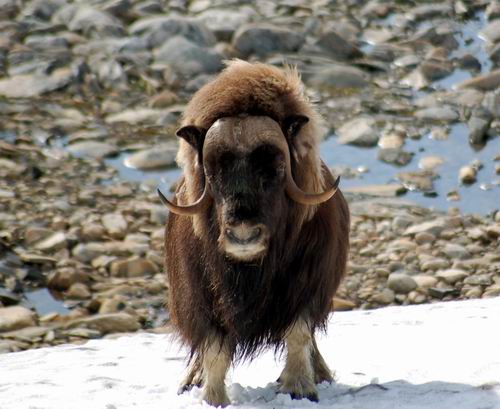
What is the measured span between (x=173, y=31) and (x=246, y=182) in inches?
306

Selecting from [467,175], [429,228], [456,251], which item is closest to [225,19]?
[467,175]

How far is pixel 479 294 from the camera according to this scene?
21.2 feet

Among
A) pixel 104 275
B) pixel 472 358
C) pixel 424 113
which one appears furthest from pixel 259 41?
pixel 472 358

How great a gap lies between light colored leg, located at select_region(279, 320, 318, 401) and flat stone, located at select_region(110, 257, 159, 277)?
322 centimetres

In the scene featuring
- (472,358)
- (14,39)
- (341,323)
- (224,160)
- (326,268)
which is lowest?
(14,39)

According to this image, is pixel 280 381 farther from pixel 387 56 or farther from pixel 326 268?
Result: pixel 387 56

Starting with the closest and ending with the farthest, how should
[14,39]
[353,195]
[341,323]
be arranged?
[341,323] → [353,195] → [14,39]

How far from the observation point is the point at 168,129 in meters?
8.91

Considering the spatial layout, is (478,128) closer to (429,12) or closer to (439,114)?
(439,114)

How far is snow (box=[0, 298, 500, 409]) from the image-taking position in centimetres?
349

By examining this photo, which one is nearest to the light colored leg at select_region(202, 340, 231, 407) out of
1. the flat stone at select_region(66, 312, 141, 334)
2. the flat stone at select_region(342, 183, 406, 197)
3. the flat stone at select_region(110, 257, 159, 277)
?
the flat stone at select_region(66, 312, 141, 334)

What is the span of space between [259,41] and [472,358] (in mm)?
7114

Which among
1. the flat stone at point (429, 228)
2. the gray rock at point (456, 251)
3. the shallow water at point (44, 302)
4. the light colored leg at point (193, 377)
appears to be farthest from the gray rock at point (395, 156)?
the light colored leg at point (193, 377)

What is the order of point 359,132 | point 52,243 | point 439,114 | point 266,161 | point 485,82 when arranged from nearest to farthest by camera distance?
point 266,161, point 52,243, point 359,132, point 439,114, point 485,82
